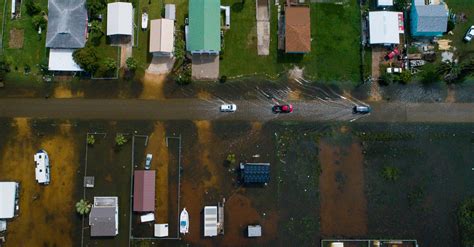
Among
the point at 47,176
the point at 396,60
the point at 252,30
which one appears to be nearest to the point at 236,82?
the point at 252,30

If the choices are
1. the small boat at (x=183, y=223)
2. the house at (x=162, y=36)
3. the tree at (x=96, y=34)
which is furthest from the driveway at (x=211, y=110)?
the small boat at (x=183, y=223)

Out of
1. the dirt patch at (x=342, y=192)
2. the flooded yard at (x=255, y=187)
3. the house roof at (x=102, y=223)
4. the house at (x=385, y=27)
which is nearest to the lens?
the house roof at (x=102, y=223)

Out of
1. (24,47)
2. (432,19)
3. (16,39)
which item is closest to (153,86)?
(24,47)

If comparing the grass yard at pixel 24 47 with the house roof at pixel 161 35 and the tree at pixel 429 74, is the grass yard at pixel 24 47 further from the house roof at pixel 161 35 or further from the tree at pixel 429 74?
the tree at pixel 429 74

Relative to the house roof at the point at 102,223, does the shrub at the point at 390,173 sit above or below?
above

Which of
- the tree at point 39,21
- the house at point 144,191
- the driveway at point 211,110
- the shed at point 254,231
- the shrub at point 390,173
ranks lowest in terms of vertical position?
the shed at point 254,231

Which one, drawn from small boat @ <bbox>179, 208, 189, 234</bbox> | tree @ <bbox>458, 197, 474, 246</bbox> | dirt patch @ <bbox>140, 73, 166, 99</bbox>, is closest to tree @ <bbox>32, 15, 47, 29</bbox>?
dirt patch @ <bbox>140, 73, 166, 99</bbox>
